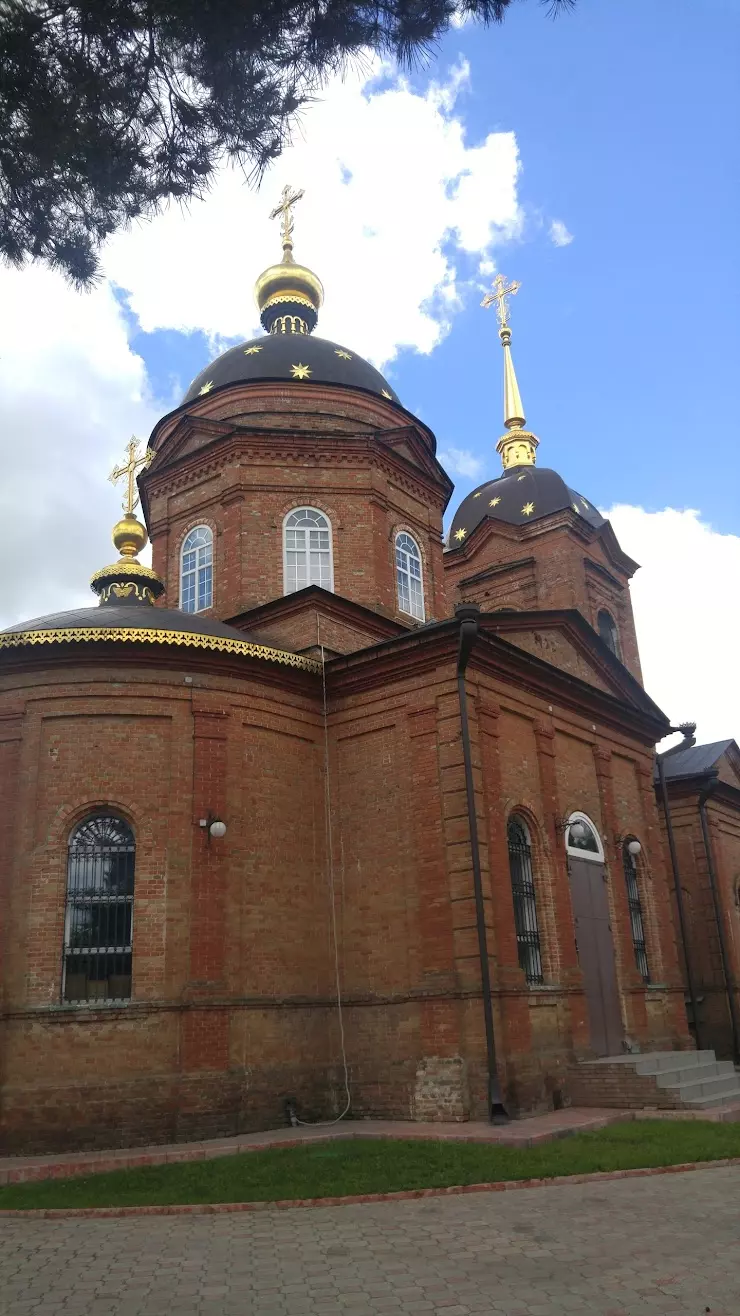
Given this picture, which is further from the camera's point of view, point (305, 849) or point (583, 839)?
point (583, 839)

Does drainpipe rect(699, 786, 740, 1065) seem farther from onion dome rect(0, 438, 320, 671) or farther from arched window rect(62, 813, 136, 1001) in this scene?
arched window rect(62, 813, 136, 1001)

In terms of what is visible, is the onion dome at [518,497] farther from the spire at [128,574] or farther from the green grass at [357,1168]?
the green grass at [357,1168]

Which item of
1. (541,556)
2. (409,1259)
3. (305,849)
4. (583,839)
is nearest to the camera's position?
(409,1259)

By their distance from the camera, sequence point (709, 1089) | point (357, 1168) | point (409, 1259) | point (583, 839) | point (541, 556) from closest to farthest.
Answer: point (409, 1259) < point (357, 1168) < point (709, 1089) < point (583, 839) < point (541, 556)

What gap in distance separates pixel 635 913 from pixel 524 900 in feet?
12.8

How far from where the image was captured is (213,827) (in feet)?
40.4

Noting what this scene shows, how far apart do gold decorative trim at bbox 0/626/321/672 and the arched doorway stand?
558cm

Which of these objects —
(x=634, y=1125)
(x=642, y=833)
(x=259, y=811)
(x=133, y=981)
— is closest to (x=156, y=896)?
(x=133, y=981)

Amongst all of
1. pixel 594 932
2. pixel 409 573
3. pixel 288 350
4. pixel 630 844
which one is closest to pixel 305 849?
pixel 594 932

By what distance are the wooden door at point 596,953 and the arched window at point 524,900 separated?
1014 mm

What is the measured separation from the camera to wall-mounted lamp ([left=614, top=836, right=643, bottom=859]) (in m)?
16.1

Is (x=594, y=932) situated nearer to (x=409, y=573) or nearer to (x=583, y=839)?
(x=583, y=839)

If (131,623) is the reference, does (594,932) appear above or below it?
below

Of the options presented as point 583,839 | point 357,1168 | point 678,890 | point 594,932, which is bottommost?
point 357,1168
